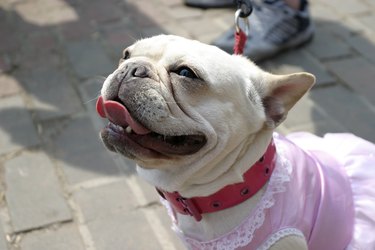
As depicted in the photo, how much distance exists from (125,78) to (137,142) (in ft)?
0.68

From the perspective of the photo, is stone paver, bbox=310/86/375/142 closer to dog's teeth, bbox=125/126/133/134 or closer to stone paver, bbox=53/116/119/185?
stone paver, bbox=53/116/119/185

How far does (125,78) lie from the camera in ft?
5.67

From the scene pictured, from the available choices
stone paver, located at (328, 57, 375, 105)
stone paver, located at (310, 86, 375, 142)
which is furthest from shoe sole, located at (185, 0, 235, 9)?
stone paver, located at (310, 86, 375, 142)

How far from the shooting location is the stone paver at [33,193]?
2588mm

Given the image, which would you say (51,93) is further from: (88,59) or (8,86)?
(88,59)

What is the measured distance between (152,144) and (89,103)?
1.71 meters

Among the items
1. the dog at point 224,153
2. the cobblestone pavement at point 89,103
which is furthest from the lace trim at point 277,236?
the cobblestone pavement at point 89,103

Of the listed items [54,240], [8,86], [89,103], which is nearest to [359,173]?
[54,240]

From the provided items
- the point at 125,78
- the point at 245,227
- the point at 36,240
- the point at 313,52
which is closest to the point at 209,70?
the point at 125,78

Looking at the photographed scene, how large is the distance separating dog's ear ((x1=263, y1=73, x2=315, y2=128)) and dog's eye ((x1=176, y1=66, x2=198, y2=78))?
295 mm

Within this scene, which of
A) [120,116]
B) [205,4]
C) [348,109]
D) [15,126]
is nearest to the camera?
[120,116]

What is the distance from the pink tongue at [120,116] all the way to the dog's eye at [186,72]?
0.21m

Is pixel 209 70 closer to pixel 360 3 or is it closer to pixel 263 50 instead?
pixel 263 50

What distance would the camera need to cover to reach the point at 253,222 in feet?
6.11
